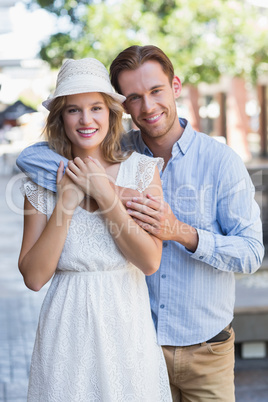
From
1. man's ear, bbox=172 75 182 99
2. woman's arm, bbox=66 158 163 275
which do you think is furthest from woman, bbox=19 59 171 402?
man's ear, bbox=172 75 182 99

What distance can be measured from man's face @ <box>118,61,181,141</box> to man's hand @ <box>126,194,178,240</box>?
34cm

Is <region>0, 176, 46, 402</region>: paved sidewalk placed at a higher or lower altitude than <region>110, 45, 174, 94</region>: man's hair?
lower

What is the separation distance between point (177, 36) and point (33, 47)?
3.74 meters

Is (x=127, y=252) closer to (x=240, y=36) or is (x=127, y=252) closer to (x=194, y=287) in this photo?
(x=194, y=287)

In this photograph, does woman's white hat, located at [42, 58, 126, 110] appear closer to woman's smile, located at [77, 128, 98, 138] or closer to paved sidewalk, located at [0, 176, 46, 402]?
woman's smile, located at [77, 128, 98, 138]

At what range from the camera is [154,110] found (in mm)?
2195

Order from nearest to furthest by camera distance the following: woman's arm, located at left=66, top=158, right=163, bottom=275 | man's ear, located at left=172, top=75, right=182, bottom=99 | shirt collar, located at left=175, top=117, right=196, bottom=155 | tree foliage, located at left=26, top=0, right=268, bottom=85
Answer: woman's arm, located at left=66, top=158, right=163, bottom=275 < shirt collar, located at left=175, top=117, right=196, bottom=155 < man's ear, located at left=172, top=75, right=182, bottom=99 < tree foliage, located at left=26, top=0, right=268, bottom=85

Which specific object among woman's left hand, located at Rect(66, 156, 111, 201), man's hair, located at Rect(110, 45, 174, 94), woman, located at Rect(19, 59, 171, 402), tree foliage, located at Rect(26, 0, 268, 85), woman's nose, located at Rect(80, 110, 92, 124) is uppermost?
tree foliage, located at Rect(26, 0, 268, 85)

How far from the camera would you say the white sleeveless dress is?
1956 millimetres

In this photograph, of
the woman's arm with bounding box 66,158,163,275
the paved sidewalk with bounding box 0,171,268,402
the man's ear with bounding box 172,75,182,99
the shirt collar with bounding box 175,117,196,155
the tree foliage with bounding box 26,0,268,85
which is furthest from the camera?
the tree foliage with bounding box 26,0,268,85

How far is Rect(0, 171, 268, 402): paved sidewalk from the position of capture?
420cm

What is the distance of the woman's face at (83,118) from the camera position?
200cm

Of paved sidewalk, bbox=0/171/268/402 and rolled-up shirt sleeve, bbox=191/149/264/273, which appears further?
paved sidewalk, bbox=0/171/268/402

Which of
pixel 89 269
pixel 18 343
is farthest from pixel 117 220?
pixel 18 343
